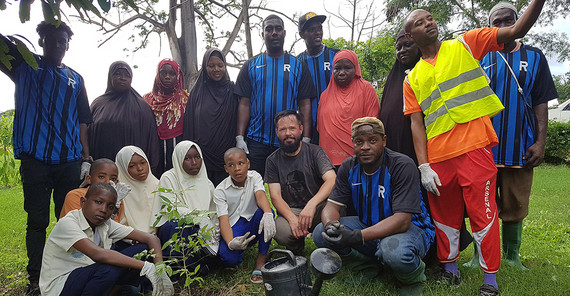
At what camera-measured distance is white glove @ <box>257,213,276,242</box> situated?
3.34 meters

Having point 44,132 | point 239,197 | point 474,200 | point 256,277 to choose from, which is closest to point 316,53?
point 239,197

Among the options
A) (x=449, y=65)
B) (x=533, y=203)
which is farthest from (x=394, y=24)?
(x=449, y=65)

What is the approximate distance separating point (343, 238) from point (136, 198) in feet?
6.65

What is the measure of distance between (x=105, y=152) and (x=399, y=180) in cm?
303

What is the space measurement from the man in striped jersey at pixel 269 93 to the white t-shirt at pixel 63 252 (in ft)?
5.96

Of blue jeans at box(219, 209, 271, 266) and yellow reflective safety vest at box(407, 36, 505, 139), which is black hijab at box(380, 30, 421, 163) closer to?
yellow reflective safety vest at box(407, 36, 505, 139)

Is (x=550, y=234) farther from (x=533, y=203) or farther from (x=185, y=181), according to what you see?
(x=185, y=181)

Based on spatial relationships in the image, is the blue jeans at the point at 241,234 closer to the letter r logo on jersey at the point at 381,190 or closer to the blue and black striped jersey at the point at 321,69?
the letter r logo on jersey at the point at 381,190

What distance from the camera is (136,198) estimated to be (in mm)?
3520

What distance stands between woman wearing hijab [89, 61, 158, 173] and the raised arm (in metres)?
3.44

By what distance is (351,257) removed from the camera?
10.2 ft

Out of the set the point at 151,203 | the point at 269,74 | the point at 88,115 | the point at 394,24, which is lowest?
the point at 151,203

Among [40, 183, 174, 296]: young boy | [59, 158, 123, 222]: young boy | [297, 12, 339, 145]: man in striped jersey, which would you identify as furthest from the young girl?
[297, 12, 339, 145]: man in striped jersey

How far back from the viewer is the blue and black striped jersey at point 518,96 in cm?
325
